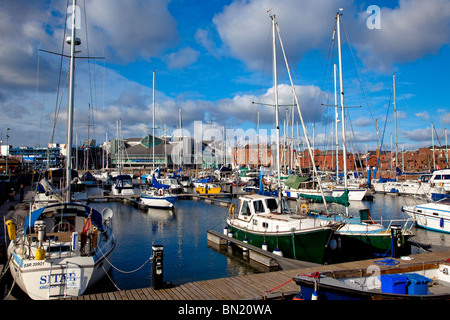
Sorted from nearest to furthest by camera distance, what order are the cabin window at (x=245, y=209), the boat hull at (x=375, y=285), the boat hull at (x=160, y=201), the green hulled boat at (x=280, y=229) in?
the boat hull at (x=375, y=285) → the green hulled boat at (x=280, y=229) → the cabin window at (x=245, y=209) → the boat hull at (x=160, y=201)

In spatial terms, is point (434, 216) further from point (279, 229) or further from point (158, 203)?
point (158, 203)

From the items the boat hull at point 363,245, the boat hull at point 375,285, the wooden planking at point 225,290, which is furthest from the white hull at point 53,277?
the boat hull at point 363,245

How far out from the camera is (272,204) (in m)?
20.0

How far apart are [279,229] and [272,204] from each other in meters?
2.93

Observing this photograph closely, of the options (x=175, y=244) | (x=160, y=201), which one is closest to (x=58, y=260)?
(x=175, y=244)

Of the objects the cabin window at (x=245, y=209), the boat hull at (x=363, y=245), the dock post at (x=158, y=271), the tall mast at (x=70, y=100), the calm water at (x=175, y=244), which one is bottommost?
the calm water at (x=175, y=244)

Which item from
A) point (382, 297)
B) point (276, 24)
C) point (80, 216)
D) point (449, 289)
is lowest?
point (449, 289)

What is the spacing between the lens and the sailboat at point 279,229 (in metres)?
15.7

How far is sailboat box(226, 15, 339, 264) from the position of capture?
51.4 feet

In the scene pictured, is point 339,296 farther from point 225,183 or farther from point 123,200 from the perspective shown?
point 225,183

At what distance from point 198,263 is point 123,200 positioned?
3250cm

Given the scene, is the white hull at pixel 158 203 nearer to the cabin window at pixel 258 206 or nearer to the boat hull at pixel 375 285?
the cabin window at pixel 258 206

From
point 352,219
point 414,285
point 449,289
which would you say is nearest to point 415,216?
point 352,219

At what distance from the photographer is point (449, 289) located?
34.7 ft
